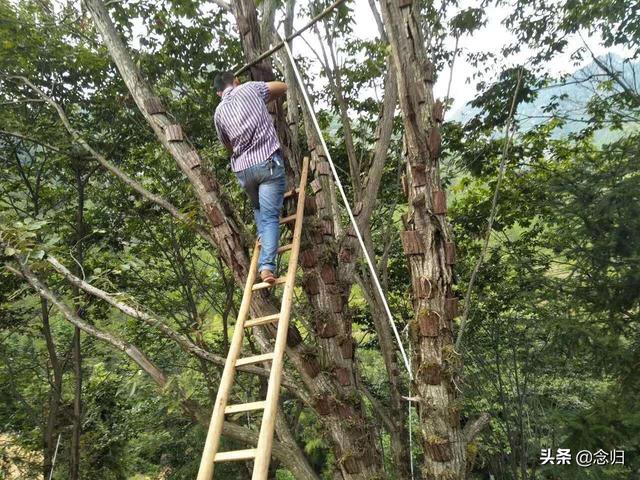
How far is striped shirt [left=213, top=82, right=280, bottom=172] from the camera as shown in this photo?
2936 mm

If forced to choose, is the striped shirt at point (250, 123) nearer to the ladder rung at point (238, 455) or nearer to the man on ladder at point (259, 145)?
the man on ladder at point (259, 145)

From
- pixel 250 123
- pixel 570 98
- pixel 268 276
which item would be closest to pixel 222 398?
pixel 268 276

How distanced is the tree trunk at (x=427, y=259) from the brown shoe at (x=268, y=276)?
84 cm

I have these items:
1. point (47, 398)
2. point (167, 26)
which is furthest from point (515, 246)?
point (47, 398)

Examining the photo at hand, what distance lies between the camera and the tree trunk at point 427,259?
95.5 inches

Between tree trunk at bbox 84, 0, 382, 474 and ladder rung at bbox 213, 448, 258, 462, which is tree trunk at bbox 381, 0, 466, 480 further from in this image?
ladder rung at bbox 213, 448, 258, 462

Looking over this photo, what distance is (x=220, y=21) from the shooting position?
5.24m

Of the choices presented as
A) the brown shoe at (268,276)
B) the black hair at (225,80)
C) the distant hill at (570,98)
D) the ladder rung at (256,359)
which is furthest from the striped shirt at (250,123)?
the distant hill at (570,98)

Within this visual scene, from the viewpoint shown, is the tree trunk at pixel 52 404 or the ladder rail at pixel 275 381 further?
the tree trunk at pixel 52 404

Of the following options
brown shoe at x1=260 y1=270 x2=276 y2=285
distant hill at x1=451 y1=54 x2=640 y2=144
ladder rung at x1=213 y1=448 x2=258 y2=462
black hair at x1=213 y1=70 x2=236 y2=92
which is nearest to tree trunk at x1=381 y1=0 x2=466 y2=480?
brown shoe at x1=260 y1=270 x2=276 y2=285

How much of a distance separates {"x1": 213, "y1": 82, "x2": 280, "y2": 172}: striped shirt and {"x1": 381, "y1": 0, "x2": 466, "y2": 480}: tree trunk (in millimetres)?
963

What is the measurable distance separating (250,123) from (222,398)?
181 centimetres

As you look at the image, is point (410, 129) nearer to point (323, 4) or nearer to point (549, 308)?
point (323, 4)

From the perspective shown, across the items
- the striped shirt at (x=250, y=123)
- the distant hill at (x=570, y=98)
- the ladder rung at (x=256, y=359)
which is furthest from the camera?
the distant hill at (x=570, y=98)
